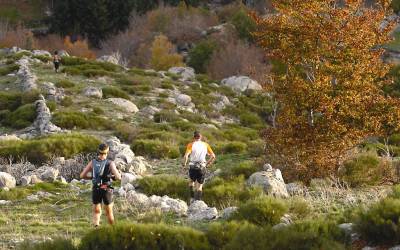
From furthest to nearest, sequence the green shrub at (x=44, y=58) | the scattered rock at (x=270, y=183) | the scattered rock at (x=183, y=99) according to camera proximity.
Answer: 1. the green shrub at (x=44, y=58)
2. the scattered rock at (x=183, y=99)
3. the scattered rock at (x=270, y=183)

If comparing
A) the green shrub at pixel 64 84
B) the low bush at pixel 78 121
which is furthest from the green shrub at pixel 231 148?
the green shrub at pixel 64 84

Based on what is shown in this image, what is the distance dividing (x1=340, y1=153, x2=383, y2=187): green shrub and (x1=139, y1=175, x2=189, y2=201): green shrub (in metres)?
4.64

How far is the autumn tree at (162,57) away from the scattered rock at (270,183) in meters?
45.7

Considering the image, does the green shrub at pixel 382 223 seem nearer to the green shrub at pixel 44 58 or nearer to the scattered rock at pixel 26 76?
the scattered rock at pixel 26 76

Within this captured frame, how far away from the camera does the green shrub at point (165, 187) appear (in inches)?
603

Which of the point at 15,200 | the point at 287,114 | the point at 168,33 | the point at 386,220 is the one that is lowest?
the point at 168,33

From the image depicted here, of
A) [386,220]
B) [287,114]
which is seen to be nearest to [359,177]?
[287,114]

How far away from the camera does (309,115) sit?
57.8ft

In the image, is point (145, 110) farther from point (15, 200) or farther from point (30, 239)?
point (30, 239)

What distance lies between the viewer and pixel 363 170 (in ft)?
55.6

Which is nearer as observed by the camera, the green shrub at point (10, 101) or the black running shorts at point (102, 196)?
the black running shorts at point (102, 196)

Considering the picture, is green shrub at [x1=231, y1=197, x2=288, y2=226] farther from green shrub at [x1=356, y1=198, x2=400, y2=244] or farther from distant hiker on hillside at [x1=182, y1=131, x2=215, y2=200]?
distant hiker on hillside at [x1=182, y1=131, x2=215, y2=200]

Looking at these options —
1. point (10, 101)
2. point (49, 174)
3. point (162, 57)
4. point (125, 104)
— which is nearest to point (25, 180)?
point (49, 174)

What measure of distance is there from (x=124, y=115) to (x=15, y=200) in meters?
17.0
